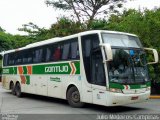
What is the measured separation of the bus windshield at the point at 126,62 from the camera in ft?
41.8

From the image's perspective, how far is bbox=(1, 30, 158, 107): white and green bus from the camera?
12.7 m

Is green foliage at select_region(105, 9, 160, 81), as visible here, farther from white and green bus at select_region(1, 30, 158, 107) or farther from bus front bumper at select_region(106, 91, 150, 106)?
bus front bumper at select_region(106, 91, 150, 106)

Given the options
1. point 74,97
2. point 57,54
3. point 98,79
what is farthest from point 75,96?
point 57,54

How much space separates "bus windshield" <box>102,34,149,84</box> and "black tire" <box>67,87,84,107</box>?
97.9 inches

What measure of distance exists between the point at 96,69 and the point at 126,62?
1.20 m

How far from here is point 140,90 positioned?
1320 centimetres

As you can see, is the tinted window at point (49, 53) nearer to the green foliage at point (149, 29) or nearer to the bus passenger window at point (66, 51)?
the bus passenger window at point (66, 51)

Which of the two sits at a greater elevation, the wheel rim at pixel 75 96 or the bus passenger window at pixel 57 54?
the bus passenger window at pixel 57 54

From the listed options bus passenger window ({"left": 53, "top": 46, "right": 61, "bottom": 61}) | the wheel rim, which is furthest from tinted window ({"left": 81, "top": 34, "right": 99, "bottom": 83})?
bus passenger window ({"left": 53, "top": 46, "right": 61, "bottom": 61})

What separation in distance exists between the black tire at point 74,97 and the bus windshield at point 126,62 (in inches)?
97.9

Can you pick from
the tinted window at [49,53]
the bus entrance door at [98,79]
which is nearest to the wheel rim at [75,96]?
the bus entrance door at [98,79]

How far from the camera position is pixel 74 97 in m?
14.8

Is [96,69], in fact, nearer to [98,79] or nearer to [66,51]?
[98,79]

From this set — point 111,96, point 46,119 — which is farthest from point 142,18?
point 46,119
